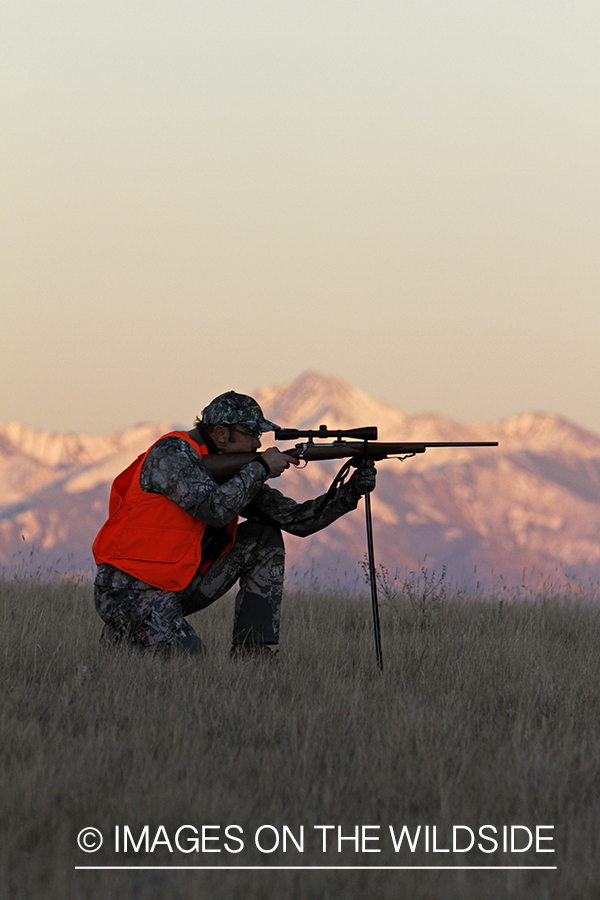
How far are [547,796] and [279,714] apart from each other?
144 centimetres

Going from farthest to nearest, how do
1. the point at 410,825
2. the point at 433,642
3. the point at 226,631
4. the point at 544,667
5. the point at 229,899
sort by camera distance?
the point at 226,631 < the point at 433,642 < the point at 544,667 < the point at 410,825 < the point at 229,899

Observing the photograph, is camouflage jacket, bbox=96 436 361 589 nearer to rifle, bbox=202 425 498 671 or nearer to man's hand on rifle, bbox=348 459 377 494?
rifle, bbox=202 425 498 671

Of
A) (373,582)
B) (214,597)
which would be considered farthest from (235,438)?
(373,582)

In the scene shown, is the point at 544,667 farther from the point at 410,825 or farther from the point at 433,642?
the point at 410,825

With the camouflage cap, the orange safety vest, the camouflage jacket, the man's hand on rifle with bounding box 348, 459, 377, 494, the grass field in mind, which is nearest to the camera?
the grass field

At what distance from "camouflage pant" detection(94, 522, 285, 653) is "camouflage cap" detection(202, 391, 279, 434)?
79 cm

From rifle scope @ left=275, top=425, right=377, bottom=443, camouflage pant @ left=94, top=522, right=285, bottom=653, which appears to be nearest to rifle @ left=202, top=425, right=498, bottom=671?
rifle scope @ left=275, top=425, right=377, bottom=443

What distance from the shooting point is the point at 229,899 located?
3.25 meters

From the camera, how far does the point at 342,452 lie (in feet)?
21.8

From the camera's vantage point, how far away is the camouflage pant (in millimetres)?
6375

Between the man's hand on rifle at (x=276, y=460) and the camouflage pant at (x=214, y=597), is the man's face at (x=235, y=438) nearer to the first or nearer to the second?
the man's hand on rifle at (x=276, y=460)

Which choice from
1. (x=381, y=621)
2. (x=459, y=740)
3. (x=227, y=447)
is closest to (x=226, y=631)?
(x=381, y=621)

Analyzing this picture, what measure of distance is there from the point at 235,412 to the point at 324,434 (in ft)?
1.94

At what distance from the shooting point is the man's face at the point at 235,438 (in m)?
6.57
